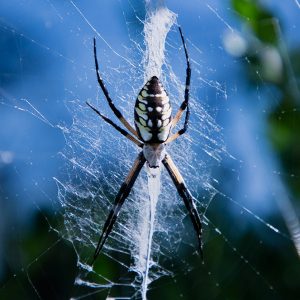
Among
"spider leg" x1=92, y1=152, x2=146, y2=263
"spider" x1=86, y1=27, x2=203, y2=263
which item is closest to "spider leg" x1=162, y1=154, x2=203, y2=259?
"spider" x1=86, y1=27, x2=203, y2=263

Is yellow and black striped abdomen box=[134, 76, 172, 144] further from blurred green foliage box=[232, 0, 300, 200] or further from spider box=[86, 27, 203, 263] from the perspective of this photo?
blurred green foliage box=[232, 0, 300, 200]

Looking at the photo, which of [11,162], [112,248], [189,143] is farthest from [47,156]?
[189,143]

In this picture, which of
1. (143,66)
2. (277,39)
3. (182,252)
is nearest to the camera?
(277,39)

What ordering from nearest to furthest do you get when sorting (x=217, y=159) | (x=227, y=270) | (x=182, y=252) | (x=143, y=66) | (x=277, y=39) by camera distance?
(x=277, y=39) < (x=143, y=66) < (x=227, y=270) < (x=217, y=159) < (x=182, y=252)

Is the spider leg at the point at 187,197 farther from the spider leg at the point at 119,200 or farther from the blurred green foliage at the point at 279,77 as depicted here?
the blurred green foliage at the point at 279,77

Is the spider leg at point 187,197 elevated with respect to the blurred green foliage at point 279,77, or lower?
lower

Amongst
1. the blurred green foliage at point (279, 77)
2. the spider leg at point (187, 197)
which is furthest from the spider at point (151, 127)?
the blurred green foliage at point (279, 77)

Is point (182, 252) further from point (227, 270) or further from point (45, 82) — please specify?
point (45, 82)
